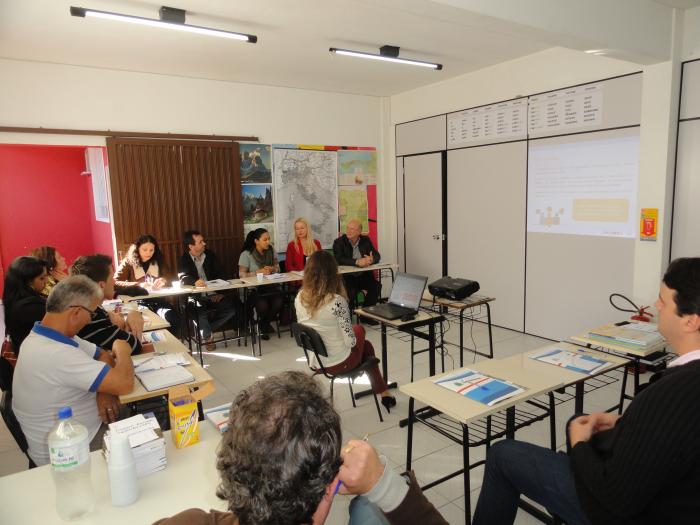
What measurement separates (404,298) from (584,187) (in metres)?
2.40

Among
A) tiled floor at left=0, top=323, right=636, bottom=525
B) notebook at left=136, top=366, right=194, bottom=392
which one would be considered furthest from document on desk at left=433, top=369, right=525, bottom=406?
notebook at left=136, top=366, right=194, bottom=392

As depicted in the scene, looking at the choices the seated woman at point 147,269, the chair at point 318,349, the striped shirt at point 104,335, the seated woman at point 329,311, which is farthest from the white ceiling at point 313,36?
the striped shirt at point 104,335

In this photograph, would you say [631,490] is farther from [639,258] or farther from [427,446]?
[639,258]

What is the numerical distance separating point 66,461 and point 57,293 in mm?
881

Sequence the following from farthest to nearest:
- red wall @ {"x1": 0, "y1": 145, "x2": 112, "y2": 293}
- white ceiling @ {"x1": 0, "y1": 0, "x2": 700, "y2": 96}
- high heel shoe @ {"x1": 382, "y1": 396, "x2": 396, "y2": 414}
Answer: red wall @ {"x1": 0, "y1": 145, "x2": 112, "y2": 293} < high heel shoe @ {"x1": 382, "y1": 396, "x2": 396, "y2": 414} < white ceiling @ {"x1": 0, "y1": 0, "x2": 700, "y2": 96}

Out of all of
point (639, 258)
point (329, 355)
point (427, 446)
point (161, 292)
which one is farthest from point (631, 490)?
point (161, 292)

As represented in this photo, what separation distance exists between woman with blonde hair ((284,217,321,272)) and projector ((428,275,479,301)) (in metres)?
2.45

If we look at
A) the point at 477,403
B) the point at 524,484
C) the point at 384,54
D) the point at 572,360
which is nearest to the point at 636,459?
the point at 524,484

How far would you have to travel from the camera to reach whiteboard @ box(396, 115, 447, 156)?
6.23m

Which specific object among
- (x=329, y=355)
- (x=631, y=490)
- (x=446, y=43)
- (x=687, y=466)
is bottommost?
(x=329, y=355)

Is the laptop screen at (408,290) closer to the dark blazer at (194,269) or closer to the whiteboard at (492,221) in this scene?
the whiteboard at (492,221)

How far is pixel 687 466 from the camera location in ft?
4.25

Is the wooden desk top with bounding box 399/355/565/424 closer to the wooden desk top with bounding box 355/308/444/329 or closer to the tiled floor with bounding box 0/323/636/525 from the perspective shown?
the tiled floor with bounding box 0/323/636/525

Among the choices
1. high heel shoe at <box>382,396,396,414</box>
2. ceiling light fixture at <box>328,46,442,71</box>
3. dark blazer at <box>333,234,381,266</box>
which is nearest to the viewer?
high heel shoe at <box>382,396,396,414</box>
